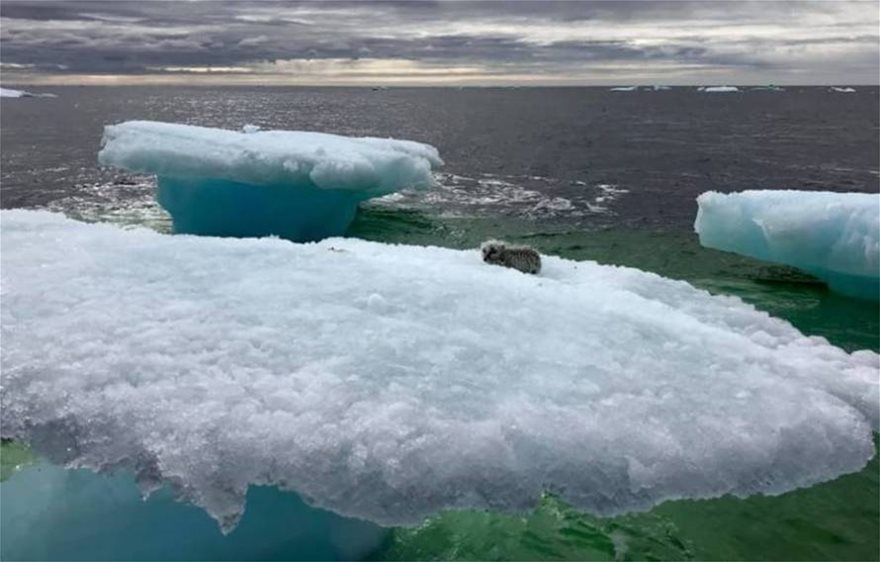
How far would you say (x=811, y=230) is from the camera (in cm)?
1180

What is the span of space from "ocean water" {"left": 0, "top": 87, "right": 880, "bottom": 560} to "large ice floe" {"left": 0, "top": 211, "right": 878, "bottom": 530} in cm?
99

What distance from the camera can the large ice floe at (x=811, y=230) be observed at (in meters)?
11.5

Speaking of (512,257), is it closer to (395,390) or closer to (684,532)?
(684,532)

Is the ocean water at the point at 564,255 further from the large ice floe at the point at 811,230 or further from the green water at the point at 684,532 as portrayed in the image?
the large ice floe at the point at 811,230

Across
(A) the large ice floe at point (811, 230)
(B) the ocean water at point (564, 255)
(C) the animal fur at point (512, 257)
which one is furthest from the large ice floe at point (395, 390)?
(A) the large ice floe at point (811, 230)

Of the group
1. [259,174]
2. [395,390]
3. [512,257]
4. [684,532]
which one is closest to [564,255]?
[259,174]

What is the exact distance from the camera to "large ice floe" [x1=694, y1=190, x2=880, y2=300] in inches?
453

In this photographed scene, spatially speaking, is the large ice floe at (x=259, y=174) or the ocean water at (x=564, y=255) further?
the large ice floe at (x=259, y=174)

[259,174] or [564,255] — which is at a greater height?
[259,174]

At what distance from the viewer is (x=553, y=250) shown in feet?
52.3

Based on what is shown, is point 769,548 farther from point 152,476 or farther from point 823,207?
point 823,207

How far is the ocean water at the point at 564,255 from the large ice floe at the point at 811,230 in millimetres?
547

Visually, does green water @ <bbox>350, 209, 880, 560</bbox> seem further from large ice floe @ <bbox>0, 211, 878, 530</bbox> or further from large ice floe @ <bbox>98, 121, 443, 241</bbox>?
large ice floe @ <bbox>98, 121, 443, 241</bbox>

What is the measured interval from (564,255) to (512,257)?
276 inches
